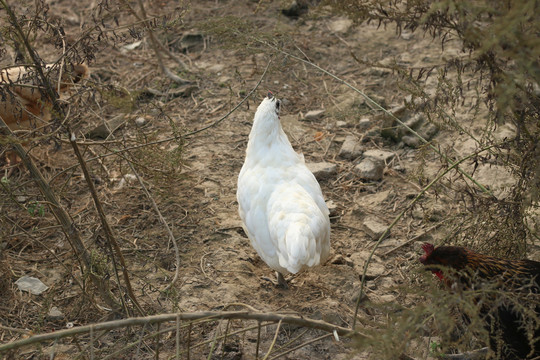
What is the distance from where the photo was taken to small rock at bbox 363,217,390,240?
422 centimetres

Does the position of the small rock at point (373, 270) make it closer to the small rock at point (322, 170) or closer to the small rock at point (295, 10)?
the small rock at point (322, 170)

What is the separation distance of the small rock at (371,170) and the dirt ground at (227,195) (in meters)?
0.07

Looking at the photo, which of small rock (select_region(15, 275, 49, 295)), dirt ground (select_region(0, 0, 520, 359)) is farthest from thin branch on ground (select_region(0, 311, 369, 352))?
small rock (select_region(15, 275, 49, 295))

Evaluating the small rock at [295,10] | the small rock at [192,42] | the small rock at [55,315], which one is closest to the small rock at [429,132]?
the small rock at [295,10]

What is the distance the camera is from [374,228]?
14.0 feet

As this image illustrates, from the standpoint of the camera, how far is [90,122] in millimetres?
5812

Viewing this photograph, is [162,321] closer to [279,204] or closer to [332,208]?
[279,204]

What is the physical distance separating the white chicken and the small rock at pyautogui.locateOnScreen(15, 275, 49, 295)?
1.53 m

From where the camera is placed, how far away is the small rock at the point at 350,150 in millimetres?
5160

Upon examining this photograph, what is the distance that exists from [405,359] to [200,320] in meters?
1.11

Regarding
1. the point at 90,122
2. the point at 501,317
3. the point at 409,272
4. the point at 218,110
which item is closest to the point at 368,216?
the point at 409,272

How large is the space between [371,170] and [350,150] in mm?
415

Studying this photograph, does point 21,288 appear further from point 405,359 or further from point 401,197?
point 401,197

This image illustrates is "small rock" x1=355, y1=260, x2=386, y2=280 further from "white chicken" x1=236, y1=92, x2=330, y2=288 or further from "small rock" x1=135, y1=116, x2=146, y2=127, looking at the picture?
"small rock" x1=135, y1=116, x2=146, y2=127
